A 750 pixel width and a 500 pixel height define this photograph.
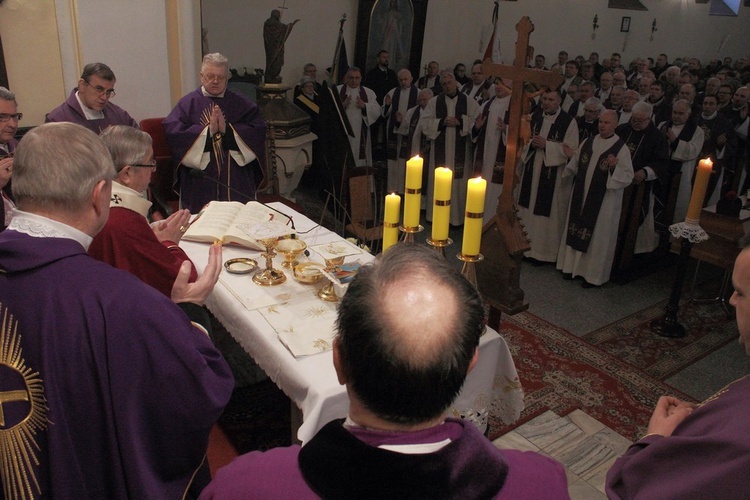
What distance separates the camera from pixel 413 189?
2398 millimetres

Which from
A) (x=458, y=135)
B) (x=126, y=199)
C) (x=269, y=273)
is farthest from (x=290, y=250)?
(x=458, y=135)

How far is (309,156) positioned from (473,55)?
654 cm

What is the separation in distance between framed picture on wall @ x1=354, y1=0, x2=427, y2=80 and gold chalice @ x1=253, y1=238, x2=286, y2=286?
27.0ft

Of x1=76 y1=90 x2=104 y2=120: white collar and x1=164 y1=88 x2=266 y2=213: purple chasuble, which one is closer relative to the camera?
x1=76 y1=90 x2=104 y2=120: white collar

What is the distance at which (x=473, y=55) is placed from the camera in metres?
12.4

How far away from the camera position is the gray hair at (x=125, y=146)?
8.05 feet

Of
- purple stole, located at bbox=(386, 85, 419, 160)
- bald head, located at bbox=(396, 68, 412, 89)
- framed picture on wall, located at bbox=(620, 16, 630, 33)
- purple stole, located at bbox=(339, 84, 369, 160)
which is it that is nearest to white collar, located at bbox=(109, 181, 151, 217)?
purple stole, located at bbox=(386, 85, 419, 160)

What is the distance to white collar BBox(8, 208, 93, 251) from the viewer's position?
5.25 feet

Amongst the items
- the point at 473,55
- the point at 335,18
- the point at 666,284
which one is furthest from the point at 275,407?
the point at 473,55

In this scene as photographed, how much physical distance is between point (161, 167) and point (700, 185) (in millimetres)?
4356

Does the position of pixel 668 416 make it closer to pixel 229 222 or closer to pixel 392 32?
pixel 229 222

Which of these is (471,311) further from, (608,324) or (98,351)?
(608,324)

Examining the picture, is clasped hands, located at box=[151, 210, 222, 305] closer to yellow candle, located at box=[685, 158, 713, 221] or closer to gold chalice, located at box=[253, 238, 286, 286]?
gold chalice, located at box=[253, 238, 286, 286]

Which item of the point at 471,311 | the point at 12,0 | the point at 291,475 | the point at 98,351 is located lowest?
the point at 98,351
